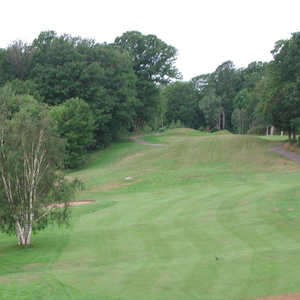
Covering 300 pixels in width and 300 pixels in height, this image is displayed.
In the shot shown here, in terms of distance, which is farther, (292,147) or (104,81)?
(104,81)

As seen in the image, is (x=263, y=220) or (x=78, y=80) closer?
(x=263, y=220)

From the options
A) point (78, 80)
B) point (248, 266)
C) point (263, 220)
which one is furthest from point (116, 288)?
point (78, 80)

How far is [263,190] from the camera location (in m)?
29.9

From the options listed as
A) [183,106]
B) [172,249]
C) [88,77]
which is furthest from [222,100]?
[172,249]

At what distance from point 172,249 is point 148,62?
69.6 m

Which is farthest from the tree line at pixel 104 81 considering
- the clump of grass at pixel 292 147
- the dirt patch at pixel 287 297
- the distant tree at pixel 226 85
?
the dirt patch at pixel 287 297

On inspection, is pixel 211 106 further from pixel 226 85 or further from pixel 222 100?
pixel 226 85

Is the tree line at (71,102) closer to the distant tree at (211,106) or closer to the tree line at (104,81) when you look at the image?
the tree line at (104,81)

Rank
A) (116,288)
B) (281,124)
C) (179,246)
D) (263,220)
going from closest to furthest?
1. (116,288)
2. (179,246)
3. (263,220)
4. (281,124)

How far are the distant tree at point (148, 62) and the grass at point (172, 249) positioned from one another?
147 ft

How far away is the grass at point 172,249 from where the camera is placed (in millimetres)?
10984

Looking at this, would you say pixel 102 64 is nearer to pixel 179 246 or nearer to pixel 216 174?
pixel 216 174

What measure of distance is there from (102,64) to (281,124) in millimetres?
31694

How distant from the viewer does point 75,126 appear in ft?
193
